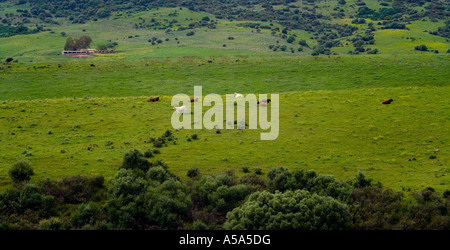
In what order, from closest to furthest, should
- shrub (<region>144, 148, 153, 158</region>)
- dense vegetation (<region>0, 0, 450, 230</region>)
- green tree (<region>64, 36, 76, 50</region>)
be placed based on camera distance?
dense vegetation (<region>0, 0, 450, 230</region>) → shrub (<region>144, 148, 153, 158</region>) → green tree (<region>64, 36, 76, 50</region>)

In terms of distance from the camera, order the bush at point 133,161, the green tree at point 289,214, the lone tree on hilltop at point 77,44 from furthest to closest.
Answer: the lone tree on hilltop at point 77,44
the bush at point 133,161
the green tree at point 289,214

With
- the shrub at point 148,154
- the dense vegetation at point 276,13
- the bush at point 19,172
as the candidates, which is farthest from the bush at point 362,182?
the dense vegetation at point 276,13

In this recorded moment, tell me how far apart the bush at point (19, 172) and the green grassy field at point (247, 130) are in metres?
0.53

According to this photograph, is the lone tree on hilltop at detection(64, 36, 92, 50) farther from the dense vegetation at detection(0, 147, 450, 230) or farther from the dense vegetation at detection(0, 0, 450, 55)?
the dense vegetation at detection(0, 147, 450, 230)

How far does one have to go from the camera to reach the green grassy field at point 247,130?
3572cm

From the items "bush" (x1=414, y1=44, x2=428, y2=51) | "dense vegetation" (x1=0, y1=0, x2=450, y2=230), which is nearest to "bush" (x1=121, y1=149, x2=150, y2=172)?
"dense vegetation" (x1=0, y1=0, x2=450, y2=230)

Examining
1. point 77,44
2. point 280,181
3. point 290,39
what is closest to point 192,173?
point 280,181

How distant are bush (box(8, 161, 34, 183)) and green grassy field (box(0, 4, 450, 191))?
53cm

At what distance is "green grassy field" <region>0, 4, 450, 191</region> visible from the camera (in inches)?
1406

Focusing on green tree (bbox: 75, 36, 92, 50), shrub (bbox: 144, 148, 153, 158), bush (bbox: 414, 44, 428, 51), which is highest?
shrub (bbox: 144, 148, 153, 158)

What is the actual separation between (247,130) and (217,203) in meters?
14.0

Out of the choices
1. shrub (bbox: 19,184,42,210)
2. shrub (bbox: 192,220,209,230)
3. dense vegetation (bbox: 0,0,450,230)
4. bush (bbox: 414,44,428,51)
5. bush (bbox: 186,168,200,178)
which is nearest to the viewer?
shrub (bbox: 192,220,209,230)

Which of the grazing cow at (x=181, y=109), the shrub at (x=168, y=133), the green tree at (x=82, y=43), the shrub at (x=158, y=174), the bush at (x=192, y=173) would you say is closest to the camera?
the shrub at (x=158, y=174)

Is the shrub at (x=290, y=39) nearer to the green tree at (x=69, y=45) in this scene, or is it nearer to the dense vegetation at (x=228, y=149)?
the dense vegetation at (x=228, y=149)
